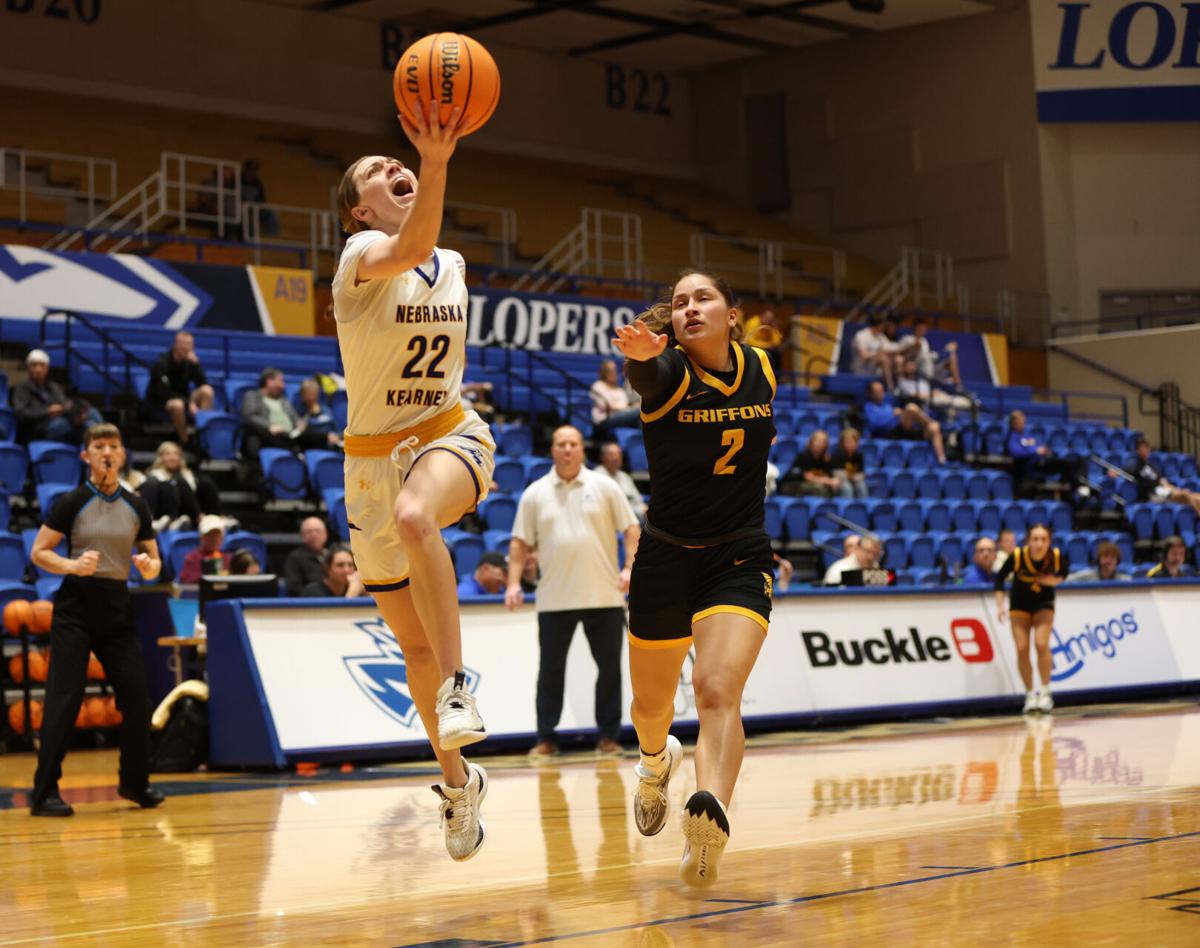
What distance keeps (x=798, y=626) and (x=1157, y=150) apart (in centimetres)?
2234

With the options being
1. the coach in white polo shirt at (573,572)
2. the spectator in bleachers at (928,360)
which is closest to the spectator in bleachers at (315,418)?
the coach in white polo shirt at (573,572)

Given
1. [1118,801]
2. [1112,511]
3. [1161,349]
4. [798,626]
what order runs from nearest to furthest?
1. [1118,801]
2. [798,626]
3. [1112,511]
4. [1161,349]

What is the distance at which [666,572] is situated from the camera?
18.4ft

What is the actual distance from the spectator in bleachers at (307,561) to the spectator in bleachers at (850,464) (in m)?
8.52

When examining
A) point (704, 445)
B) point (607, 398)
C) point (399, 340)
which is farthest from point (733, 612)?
point (607, 398)

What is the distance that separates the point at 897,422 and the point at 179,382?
36.1 feet

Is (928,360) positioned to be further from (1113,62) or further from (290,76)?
(290,76)

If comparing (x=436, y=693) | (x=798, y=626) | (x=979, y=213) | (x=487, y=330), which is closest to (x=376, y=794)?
(x=436, y=693)

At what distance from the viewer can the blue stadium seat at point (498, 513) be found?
1594 cm

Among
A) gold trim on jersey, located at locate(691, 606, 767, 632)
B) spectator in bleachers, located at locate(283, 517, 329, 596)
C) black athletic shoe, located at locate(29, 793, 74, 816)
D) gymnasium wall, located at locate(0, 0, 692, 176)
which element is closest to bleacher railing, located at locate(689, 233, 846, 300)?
gymnasium wall, located at locate(0, 0, 692, 176)

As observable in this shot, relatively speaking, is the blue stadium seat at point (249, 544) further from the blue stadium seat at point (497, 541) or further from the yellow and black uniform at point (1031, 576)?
the yellow and black uniform at point (1031, 576)

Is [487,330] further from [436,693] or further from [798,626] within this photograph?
[436,693]

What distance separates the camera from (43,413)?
1497cm

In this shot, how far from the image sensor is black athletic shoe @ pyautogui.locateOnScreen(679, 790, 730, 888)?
16.0 feet
